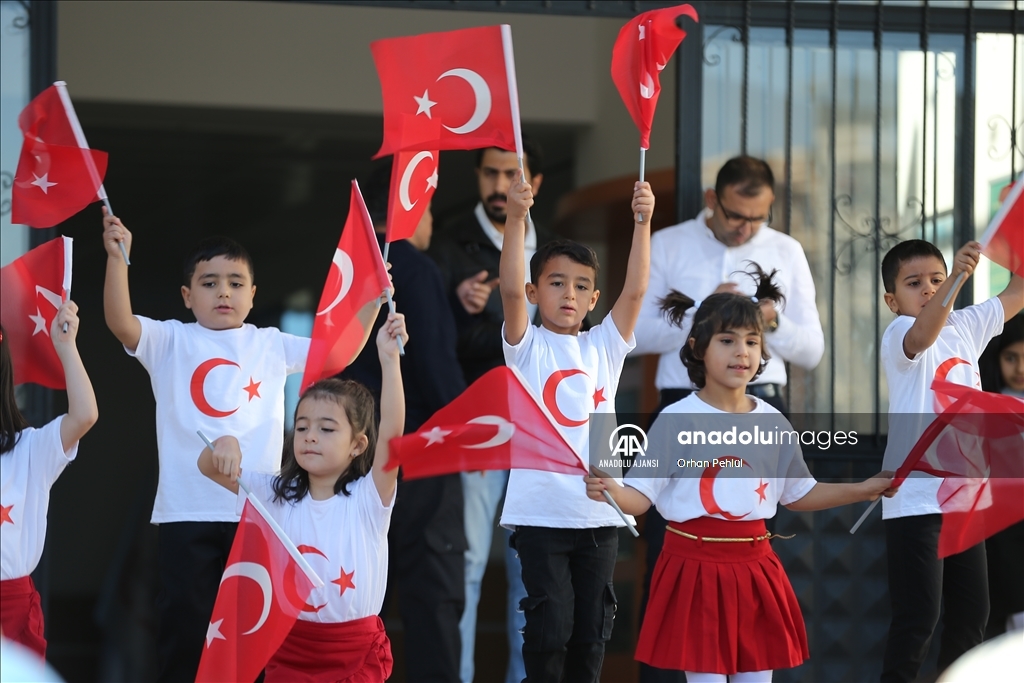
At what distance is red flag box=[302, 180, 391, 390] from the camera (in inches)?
166

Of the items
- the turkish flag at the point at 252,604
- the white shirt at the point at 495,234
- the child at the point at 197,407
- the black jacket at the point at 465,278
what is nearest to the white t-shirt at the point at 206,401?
the child at the point at 197,407

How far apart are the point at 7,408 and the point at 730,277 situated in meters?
2.69

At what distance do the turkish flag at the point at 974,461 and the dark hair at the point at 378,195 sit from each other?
214 cm

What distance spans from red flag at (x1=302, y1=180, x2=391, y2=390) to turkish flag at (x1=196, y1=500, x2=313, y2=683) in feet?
2.07

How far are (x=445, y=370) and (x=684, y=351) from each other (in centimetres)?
101

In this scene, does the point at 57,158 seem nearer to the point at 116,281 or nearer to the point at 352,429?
the point at 116,281

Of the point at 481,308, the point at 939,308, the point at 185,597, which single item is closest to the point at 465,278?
the point at 481,308

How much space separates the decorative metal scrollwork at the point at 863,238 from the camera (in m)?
5.67

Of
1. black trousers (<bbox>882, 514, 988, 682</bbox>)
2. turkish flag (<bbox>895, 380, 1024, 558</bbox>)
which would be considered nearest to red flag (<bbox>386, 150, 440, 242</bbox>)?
turkish flag (<bbox>895, 380, 1024, 558</bbox>)

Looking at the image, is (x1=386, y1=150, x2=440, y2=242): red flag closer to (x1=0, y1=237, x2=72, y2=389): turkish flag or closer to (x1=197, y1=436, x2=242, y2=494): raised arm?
(x1=197, y1=436, x2=242, y2=494): raised arm

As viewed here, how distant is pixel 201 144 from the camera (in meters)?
9.39

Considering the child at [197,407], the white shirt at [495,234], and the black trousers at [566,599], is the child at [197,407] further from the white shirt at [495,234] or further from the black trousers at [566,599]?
the white shirt at [495,234]

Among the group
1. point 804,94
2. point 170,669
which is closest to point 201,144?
point 804,94

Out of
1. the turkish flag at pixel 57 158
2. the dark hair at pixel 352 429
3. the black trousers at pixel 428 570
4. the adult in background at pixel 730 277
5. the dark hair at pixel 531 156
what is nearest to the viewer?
the dark hair at pixel 352 429
